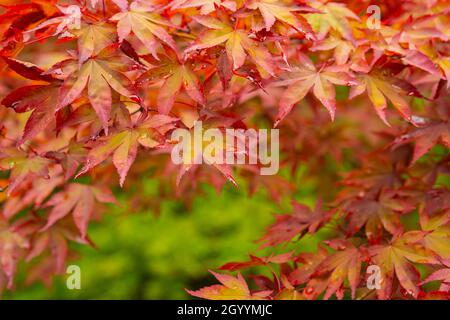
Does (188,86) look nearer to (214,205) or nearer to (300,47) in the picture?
(300,47)

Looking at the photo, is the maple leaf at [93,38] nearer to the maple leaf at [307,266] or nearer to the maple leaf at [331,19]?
the maple leaf at [331,19]

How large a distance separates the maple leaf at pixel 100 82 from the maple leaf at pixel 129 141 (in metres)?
0.08

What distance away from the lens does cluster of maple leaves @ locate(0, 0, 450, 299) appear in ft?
4.56

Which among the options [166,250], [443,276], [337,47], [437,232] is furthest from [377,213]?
[166,250]

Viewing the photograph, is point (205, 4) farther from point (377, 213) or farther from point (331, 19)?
point (377, 213)

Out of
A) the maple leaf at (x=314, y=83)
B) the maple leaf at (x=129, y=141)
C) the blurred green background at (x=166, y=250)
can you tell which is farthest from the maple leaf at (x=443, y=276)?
the blurred green background at (x=166, y=250)

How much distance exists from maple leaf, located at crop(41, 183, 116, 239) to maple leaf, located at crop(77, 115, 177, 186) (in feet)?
1.77

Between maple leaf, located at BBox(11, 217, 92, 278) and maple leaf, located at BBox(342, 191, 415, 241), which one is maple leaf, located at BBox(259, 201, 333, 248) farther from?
maple leaf, located at BBox(11, 217, 92, 278)

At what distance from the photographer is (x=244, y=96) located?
6.87ft

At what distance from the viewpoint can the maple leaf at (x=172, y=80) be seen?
1.43m

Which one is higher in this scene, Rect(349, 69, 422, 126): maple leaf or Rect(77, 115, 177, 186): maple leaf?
Rect(349, 69, 422, 126): maple leaf

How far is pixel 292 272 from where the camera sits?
168cm

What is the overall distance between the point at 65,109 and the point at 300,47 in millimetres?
681

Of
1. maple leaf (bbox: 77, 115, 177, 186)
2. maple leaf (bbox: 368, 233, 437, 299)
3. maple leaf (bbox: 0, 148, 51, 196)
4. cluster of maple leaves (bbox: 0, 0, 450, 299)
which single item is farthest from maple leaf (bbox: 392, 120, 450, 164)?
maple leaf (bbox: 0, 148, 51, 196)
